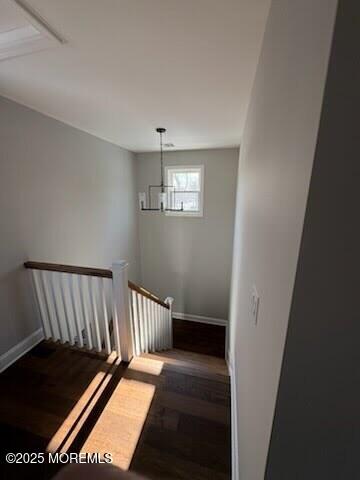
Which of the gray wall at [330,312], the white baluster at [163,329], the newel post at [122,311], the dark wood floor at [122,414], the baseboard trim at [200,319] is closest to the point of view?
the gray wall at [330,312]

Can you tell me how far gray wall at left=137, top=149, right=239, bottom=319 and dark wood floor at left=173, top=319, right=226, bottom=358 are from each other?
0.29 meters

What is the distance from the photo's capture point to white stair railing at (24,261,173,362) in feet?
6.46

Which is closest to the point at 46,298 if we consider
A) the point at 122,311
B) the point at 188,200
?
the point at 122,311

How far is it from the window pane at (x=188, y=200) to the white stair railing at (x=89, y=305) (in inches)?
97.1

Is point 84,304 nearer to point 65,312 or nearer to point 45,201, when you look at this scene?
point 65,312

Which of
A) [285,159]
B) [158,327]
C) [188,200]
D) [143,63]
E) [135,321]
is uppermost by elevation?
[143,63]

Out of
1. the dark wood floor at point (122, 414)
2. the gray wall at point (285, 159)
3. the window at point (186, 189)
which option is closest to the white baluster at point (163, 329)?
the dark wood floor at point (122, 414)

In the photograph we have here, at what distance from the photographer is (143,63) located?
4.72 ft

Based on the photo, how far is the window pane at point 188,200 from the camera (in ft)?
14.4

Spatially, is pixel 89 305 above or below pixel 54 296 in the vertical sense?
Result: below

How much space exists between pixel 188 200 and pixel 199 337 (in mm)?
2810

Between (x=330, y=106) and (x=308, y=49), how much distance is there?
22 centimetres

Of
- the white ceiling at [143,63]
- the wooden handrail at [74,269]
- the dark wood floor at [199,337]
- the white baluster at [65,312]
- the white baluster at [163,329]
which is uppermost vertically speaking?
the white ceiling at [143,63]

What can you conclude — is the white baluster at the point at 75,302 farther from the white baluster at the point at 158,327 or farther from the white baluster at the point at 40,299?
the white baluster at the point at 158,327
